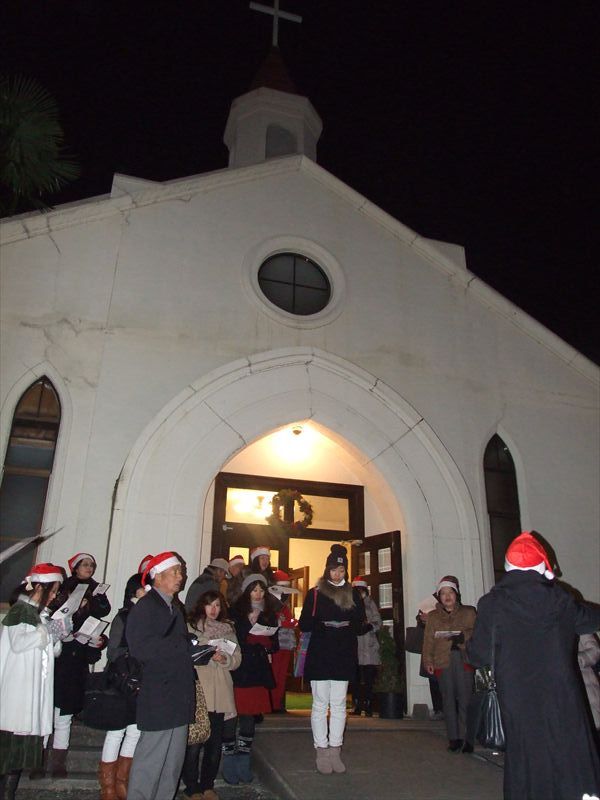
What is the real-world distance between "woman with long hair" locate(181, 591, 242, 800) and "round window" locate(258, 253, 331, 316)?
242 inches

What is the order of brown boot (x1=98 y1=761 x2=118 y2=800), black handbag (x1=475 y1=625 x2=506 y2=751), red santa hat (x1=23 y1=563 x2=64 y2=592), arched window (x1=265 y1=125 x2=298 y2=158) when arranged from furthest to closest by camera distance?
arched window (x1=265 y1=125 x2=298 y2=158) → red santa hat (x1=23 y1=563 x2=64 y2=592) → brown boot (x1=98 y1=761 x2=118 y2=800) → black handbag (x1=475 y1=625 x2=506 y2=751)

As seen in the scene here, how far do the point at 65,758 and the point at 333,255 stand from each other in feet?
27.9

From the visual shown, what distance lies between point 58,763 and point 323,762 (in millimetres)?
2451

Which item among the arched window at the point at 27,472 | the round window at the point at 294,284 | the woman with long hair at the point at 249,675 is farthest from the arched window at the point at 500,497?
the arched window at the point at 27,472

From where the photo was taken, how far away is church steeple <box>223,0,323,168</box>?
14.5m

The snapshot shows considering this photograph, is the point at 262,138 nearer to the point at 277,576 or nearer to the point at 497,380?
the point at 497,380

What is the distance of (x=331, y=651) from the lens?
600 centimetres

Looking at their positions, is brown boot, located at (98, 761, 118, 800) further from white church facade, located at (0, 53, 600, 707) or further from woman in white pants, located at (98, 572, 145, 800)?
white church facade, located at (0, 53, 600, 707)

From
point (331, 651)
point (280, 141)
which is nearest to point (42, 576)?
point (331, 651)

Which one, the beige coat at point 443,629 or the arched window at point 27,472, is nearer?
the beige coat at point 443,629

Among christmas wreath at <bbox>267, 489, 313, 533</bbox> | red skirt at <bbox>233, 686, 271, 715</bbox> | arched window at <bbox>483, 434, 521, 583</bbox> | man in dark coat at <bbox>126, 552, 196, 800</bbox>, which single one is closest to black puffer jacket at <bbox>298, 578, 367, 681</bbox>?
red skirt at <bbox>233, 686, 271, 715</bbox>

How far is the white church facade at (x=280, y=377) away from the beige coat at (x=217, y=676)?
2.99 metres

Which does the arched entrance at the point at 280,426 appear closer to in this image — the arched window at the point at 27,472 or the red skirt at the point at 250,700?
the arched window at the point at 27,472

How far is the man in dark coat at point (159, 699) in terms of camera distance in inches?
175
